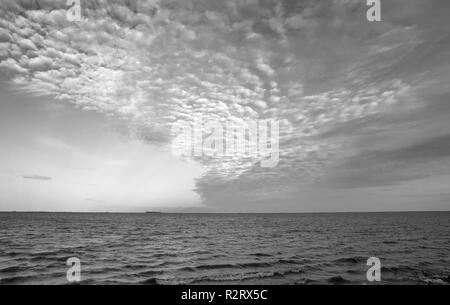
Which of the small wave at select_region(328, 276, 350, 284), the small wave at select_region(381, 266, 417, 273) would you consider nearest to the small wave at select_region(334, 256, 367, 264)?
the small wave at select_region(381, 266, 417, 273)

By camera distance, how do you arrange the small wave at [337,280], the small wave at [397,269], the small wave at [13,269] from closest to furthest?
the small wave at [337,280] → the small wave at [13,269] → the small wave at [397,269]

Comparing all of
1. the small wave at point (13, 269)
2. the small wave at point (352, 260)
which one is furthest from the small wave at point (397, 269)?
the small wave at point (13, 269)

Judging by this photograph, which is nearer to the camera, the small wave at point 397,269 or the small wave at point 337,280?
the small wave at point 337,280

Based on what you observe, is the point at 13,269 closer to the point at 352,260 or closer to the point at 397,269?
the point at 352,260

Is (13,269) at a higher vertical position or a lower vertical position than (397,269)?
higher

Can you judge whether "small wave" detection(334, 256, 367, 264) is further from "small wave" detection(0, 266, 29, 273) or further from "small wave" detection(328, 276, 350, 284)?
"small wave" detection(0, 266, 29, 273)

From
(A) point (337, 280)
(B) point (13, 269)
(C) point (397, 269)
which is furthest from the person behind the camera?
(C) point (397, 269)

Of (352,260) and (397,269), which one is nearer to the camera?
(397,269)

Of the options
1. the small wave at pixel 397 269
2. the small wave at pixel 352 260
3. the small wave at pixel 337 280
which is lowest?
the small wave at pixel 352 260

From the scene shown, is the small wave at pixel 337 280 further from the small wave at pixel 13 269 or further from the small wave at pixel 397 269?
the small wave at pixel 13 269

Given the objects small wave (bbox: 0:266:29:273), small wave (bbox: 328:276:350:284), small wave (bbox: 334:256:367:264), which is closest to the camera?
small wave (bbox: 328:276:350:284)

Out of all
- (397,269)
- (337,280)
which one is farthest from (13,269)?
(397,269)

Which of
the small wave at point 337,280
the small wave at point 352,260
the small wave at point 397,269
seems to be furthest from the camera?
the small wave at point 352,260
